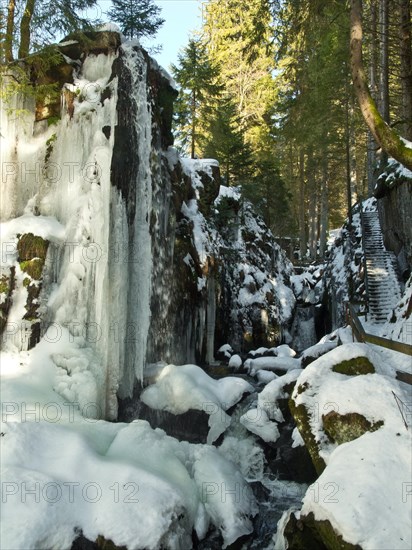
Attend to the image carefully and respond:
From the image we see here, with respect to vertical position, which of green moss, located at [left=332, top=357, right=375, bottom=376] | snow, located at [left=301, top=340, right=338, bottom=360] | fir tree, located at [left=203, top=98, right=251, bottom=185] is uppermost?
fir tree, located at [left=203, top=98, right=251, bottom=185]

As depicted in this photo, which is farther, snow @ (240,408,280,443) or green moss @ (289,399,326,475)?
snow @ (240,408,280,443)

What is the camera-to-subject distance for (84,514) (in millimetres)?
5062

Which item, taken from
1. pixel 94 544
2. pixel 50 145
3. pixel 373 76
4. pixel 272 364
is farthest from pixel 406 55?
pixel 94 544

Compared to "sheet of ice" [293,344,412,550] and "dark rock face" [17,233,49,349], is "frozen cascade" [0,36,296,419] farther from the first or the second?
"sheet of ice" [293,344,412,550]

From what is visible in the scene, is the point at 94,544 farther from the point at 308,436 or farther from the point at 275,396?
the point at 275,396

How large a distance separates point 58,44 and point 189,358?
35.1 ft

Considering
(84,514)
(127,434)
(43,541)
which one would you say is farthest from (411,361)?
(43,541)

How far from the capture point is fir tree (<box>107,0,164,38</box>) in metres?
21.0

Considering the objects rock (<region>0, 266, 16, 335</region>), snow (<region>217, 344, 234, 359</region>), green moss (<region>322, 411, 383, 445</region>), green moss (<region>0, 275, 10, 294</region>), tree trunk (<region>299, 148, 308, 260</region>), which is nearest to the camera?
green moss (<region>322, 411, 383, 445</region>)

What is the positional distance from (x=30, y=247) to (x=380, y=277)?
12.3 meters

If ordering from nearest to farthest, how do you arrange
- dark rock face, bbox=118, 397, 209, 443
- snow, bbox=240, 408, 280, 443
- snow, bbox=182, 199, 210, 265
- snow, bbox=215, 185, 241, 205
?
1. snow, bbox=240, 408, 280, 443
2. dark rock face, bbox=118, 397, 209, 443
3. snow, bbox=182, 199, 210, 265
4. snow, bbox=215, 185, 241, 205

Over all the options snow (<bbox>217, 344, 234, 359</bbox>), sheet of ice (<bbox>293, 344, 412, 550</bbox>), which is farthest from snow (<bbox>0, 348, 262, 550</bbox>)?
snow (<bbox>217, 344, 234, 359</bbox>)

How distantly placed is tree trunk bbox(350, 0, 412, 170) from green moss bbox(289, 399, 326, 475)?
14.7ft

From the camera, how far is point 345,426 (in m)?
5.66
